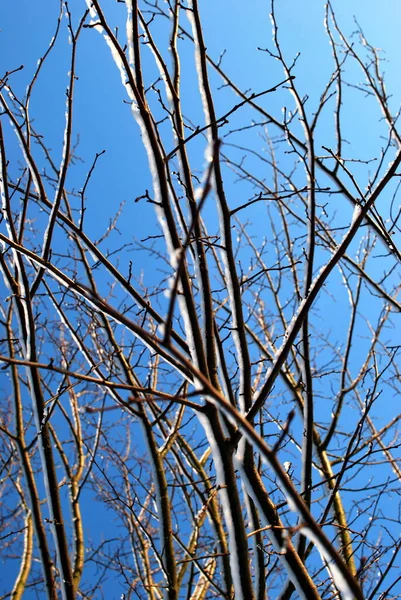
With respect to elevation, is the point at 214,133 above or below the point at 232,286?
above

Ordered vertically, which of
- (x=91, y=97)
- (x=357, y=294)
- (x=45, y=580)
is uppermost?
(x=91, y=97)

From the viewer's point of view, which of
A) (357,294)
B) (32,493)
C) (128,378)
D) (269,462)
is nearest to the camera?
(269,462)

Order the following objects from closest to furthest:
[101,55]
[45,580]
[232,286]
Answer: [232,286], [45,580], [101,55]

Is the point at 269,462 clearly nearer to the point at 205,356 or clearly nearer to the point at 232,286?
the point at 205,356

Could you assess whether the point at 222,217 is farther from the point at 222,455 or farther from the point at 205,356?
the point at 222,455

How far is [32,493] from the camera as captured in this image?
237 cm

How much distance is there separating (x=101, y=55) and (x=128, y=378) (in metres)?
11.7

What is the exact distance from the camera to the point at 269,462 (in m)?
0.77

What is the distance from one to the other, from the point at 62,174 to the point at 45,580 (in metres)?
1.57

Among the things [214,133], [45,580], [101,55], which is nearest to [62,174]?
[214,133]

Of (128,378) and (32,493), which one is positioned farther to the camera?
(128,378)

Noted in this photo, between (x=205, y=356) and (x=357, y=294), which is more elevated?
(x=357, y=294)

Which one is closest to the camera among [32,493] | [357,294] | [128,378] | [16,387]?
[32,493]

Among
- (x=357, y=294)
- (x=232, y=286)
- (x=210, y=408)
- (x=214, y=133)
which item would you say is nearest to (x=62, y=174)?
(x=214, y=133)
